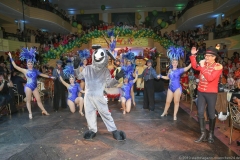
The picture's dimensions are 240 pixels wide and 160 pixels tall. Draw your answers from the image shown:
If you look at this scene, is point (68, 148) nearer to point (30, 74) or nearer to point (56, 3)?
point (30, 74)

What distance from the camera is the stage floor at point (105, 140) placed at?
3.49 m

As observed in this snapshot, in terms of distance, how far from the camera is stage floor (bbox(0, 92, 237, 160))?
349 cm

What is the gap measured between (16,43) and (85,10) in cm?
1148

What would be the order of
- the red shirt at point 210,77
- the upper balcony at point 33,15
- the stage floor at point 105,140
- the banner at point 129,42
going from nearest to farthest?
the stage floor at point 105,140
the red shirt at point 210,77
the upper balcony at point 33,15
the banner at point 129,42

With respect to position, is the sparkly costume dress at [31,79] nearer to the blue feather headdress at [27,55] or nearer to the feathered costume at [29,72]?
the feathered costume at [29,72]

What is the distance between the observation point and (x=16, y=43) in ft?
50.0

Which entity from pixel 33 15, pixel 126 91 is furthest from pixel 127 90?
pixel 33 15

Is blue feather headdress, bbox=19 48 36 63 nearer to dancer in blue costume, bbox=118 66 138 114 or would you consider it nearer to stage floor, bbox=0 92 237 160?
stage floor, bbox=0 92 237 160

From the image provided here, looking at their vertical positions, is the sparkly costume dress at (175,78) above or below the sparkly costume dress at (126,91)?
above

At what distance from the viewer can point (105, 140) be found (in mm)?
4160

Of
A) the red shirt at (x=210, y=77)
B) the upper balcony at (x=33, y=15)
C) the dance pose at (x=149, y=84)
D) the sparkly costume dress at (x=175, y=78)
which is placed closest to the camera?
the red shirt at (x=210, y=77)

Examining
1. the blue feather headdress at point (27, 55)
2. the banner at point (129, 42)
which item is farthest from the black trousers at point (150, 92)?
the banner at point (129, 42)

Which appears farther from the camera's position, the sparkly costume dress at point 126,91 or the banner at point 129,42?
the banner at point 129,42

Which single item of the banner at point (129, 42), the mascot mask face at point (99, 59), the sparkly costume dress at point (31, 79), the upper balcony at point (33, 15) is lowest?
the sparkly costume dress at point (31, 79)
